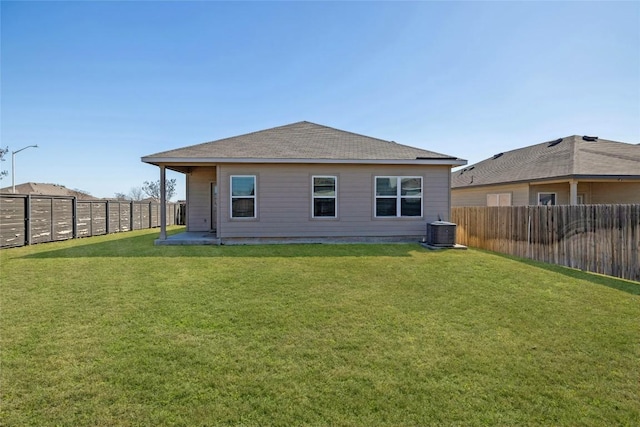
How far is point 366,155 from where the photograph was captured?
1032 centimetres

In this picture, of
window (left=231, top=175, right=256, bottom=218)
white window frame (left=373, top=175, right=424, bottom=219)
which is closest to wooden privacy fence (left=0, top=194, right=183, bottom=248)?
window (left=231, top=175, right=256, bottom=218)

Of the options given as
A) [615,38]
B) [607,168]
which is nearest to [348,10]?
[615,38]

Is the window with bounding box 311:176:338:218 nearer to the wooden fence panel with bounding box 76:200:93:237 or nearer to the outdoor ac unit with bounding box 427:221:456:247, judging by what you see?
the outdoor ac unit with bounding box 427:221:456:247

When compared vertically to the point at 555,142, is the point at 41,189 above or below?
below

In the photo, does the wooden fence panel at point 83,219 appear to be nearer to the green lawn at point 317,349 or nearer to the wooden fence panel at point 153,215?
the wooden fence panel at point 153,215

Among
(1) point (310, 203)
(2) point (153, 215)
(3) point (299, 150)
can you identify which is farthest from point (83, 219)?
(1) point (310, 203)

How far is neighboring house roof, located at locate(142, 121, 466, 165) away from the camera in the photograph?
9.74 metres

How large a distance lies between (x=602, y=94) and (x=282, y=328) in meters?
14.4

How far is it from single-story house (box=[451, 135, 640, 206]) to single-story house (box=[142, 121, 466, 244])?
5.62m

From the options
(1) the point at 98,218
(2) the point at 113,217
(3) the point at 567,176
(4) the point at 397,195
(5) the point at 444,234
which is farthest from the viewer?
(2) the point at 113,217

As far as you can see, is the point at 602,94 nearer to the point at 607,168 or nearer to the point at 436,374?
the point at 607,168

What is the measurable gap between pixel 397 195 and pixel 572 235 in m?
4.67

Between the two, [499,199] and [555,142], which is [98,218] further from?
[555,142]

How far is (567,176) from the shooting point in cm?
1174
